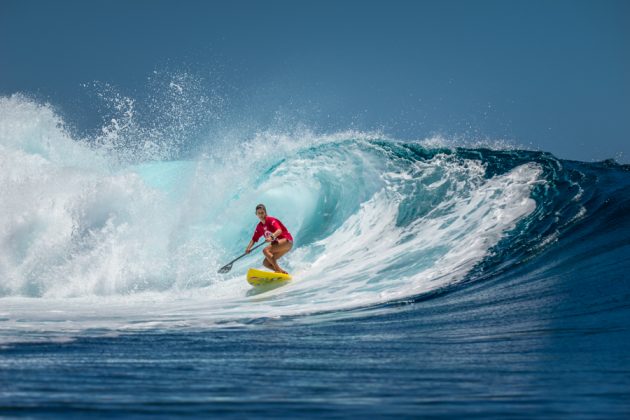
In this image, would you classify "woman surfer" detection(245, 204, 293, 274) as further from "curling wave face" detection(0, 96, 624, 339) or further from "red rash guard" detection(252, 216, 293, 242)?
"curling wave face" detection(0, 96, 624, 339)

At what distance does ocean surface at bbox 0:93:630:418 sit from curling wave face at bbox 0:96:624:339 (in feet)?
0.14

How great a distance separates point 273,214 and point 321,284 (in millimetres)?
5055

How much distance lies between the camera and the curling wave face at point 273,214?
8.08m

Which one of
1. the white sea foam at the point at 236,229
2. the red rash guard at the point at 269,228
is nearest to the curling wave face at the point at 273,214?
the white sea foam at the point at 236,229

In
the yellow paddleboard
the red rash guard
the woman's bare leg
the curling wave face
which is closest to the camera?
the curling wave face

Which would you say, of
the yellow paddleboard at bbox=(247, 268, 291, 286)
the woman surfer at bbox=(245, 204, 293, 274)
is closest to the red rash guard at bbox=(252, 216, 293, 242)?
the woman surfer at bbox=(245, 204, 293, 274)

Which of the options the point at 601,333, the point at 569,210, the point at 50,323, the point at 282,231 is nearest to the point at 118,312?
the point at 50,323

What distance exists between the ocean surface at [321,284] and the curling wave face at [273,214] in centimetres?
4

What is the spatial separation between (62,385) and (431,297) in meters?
4.69

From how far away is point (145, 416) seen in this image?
240cm

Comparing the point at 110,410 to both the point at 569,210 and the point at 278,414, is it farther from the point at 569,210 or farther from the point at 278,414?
the point at 569,210

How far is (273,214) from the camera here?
13906 millimetres

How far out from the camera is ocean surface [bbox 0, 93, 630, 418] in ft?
9.45

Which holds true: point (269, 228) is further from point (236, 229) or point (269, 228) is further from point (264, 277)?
point (236, 229)
